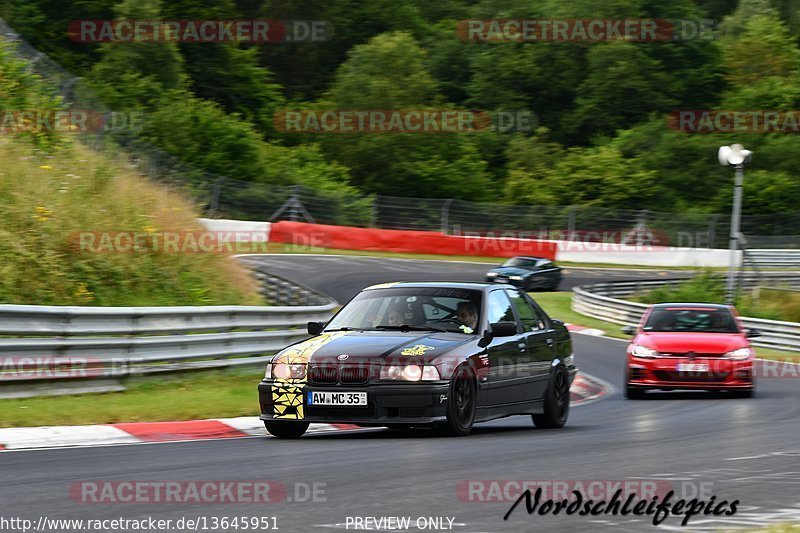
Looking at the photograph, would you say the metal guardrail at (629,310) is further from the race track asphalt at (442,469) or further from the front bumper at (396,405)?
the front bumper at (396,405)

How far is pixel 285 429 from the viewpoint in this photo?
34.8 feet

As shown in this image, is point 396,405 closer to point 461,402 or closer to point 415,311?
point 461,402

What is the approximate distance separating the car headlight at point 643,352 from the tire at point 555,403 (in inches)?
155

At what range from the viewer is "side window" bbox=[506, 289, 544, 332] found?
12203 mm

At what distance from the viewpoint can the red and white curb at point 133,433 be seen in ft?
31.7

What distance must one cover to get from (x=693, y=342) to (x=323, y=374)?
761 centimetres

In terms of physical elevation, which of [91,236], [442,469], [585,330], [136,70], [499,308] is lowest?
[585,330]

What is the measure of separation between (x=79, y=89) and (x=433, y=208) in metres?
22.9

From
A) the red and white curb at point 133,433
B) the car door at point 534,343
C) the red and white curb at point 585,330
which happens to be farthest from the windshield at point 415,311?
the red and white curb at point 585,330

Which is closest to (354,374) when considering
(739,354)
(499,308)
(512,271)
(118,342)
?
(499,308)

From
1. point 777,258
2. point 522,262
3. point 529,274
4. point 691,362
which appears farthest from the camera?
point 777,258

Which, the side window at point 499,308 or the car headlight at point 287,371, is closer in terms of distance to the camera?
the car headlight at point 287,371

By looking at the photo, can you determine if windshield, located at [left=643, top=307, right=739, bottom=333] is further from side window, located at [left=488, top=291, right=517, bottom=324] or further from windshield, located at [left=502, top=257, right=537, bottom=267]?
windshield, located at [left=502, top=257, right=537, bottom=267]

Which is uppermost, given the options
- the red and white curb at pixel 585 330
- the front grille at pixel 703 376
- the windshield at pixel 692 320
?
the windshield at pixel 692 320
